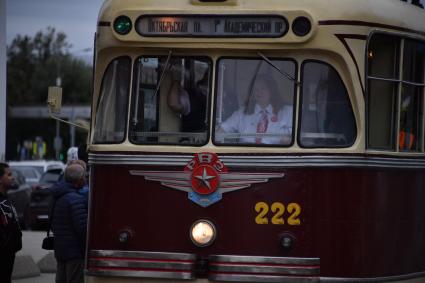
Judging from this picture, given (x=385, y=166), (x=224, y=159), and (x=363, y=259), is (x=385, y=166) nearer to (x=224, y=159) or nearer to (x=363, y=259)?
(x=363, y=259)

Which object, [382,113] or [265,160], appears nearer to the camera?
[265,160]

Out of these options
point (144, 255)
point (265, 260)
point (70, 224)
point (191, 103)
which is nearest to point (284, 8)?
→ point (191, 103)

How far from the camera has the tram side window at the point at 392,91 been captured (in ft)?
29.2

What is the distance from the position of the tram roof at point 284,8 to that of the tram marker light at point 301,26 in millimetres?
73

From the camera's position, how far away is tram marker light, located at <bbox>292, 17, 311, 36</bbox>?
28.4 ft

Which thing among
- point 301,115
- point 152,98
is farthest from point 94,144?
point 301,115

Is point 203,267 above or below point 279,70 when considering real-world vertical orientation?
below

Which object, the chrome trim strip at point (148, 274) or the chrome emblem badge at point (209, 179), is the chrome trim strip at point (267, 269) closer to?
the chrome trim strip at point (148, 274)

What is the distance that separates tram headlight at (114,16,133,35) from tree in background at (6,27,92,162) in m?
69.5

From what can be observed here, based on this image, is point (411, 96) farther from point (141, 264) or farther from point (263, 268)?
point (141, 264)

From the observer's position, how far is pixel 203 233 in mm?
8688

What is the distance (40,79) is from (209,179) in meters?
81.2

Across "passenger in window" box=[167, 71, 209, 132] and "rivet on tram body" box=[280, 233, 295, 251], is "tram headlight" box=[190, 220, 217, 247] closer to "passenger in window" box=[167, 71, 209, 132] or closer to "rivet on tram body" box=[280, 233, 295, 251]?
"rivet on tram body" box=[280, 233, 295, 251]

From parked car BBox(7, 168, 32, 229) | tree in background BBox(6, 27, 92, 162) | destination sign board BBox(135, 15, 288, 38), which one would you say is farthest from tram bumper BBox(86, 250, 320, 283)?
tree in background BBox(6, 27, 92, 162)
